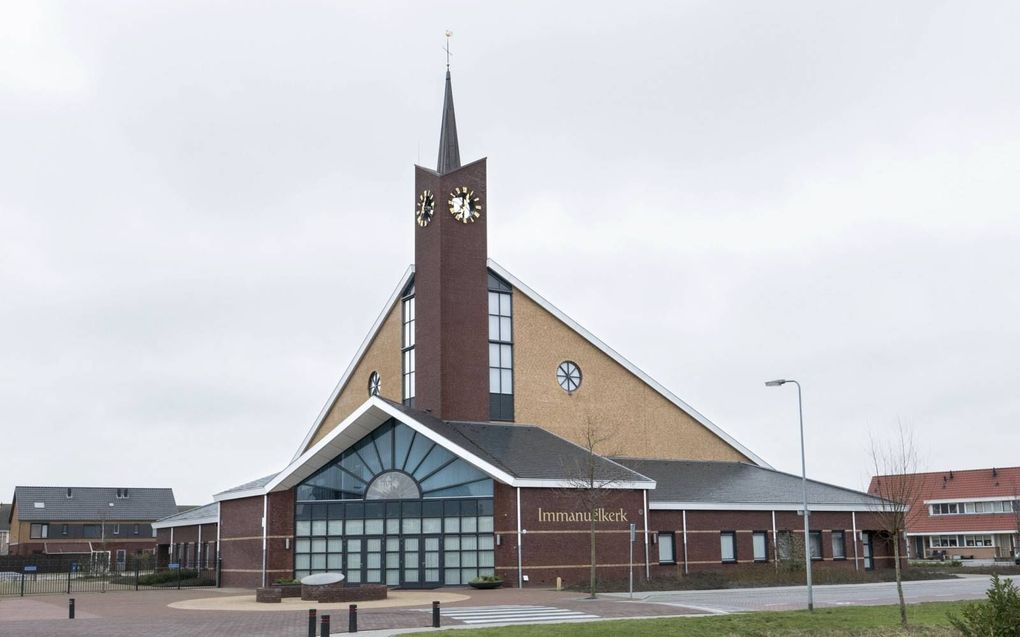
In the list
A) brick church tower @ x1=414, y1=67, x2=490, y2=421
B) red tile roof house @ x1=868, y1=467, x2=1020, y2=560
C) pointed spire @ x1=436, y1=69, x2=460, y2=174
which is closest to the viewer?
brick church tower @ x1=414, y1=67, x2=490, y2=421

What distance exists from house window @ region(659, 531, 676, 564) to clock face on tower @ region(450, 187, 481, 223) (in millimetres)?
16619

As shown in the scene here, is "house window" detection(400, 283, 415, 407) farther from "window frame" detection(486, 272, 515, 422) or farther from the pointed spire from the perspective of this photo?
the pointed spire

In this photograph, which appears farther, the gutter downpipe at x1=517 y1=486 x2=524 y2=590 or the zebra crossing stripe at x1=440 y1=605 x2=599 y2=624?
the gutter downpipe at x1=517 y1=486 x2=524 y2=590

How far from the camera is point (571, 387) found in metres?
50.2

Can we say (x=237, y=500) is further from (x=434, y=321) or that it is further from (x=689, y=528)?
(x=689, y=528)

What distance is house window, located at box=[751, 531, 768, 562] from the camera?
147 ft

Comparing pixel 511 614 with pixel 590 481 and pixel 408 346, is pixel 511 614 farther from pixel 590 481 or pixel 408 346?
pixel 408 346

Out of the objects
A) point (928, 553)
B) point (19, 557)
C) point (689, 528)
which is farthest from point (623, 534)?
point (19, 557)

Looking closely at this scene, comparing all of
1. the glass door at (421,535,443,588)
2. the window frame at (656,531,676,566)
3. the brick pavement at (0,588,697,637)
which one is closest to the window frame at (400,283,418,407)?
the glass door at (421,535,443,588)

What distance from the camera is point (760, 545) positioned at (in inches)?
1767

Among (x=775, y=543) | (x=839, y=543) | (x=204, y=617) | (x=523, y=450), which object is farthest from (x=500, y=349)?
(x=204, y=617)

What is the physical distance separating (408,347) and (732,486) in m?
16.1

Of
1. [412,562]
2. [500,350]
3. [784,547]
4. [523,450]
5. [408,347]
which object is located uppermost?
[408,347]

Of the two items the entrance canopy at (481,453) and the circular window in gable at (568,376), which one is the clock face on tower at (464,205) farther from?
the entrance canopy at (481,453)
